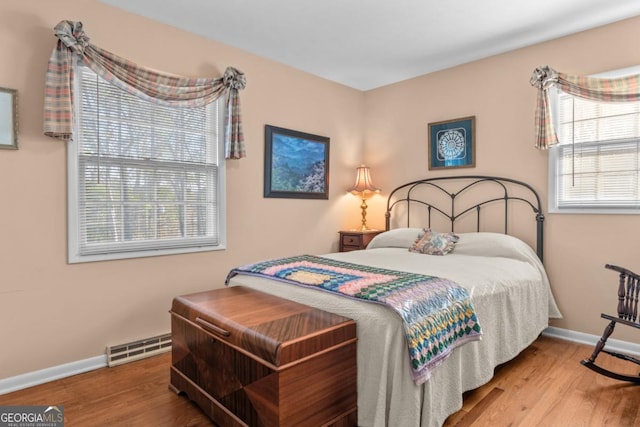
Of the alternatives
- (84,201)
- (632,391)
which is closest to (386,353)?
(632,391)

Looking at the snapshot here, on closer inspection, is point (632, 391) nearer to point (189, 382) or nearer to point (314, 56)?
point (189, 382)

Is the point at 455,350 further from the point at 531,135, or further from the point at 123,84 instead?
the point at 123,84

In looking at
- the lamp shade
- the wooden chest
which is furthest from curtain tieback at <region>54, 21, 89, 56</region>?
the lamp shade

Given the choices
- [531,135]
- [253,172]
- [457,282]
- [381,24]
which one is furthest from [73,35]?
[531,135]

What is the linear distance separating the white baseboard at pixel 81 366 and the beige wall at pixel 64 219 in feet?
0.13

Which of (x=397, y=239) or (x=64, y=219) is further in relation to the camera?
(x=397, y=239)

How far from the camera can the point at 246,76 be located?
3.47 m

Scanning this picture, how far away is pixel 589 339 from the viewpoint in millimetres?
2996

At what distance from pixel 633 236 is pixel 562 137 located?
3.08 ft

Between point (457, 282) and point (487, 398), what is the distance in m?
0.68

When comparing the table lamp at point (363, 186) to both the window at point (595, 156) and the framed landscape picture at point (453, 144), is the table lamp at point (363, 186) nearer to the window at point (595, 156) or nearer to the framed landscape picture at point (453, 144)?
the framed landscape picture at point (453, 144)

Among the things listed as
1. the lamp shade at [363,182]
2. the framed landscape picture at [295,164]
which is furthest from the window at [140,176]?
the lamp shade at [363,182]

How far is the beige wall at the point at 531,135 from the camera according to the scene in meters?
2.89

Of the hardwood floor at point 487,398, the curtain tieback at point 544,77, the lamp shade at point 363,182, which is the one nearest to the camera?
the hardwood floor at point 487,398
